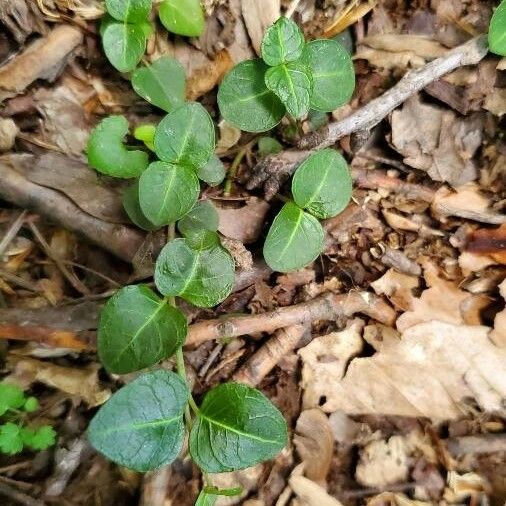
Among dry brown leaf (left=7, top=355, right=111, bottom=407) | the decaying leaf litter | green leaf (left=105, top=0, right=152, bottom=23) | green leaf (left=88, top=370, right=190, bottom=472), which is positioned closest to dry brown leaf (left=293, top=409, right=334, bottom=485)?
the decaying leaf litter

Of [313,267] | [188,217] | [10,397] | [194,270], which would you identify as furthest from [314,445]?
[10,397]

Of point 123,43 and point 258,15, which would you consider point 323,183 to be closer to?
point 258,15

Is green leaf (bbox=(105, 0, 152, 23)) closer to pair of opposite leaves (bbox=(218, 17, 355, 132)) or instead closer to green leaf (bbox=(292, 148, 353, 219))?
pair of opposite leaves (bbox=(218, 17, 355, 132))

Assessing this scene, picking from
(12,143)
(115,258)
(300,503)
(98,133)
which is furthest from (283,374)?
(12,143)

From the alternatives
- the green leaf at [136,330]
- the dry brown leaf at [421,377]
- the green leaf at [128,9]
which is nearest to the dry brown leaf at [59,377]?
the green leaf at [136,330]

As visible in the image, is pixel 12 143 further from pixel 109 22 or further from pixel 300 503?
pixel 300 503

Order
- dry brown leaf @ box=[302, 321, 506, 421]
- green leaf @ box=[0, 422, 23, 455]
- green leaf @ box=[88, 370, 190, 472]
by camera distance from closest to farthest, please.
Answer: green leaf @ box=[88, 370, 190, 472]
green leaf @ box=[0, 422, 23, 455]
dry brown leaf @ box=[302, 321, 506, 421]

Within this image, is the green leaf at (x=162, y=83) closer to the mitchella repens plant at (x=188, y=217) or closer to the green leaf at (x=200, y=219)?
the mitchella repens plant at (x=188, y=217)
